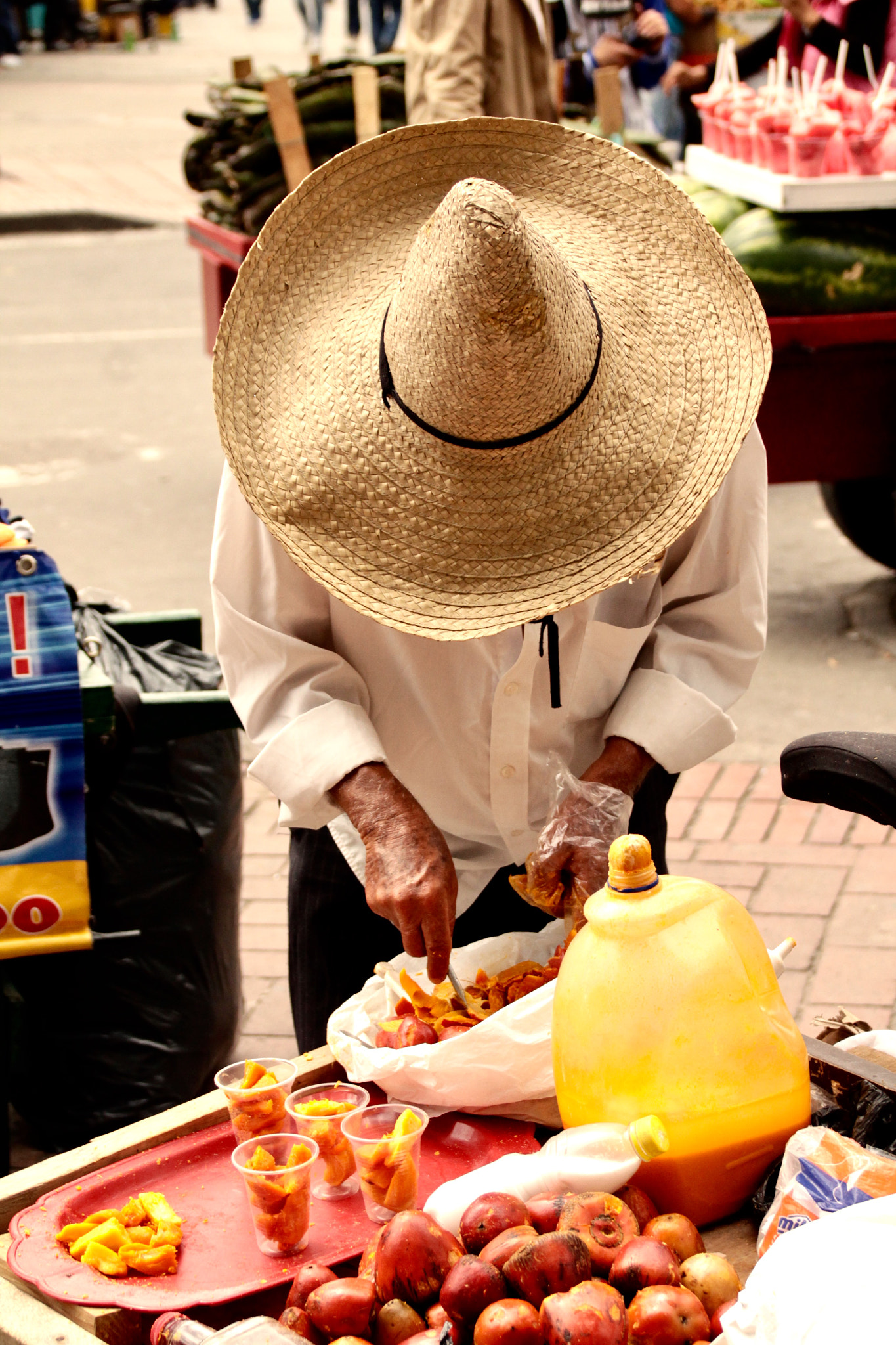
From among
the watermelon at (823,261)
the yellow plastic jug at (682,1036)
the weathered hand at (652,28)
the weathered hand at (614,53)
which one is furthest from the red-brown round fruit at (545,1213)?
the weathered hand at (652,28)

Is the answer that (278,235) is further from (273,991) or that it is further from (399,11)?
(399,11)

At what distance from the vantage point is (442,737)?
1.95 m

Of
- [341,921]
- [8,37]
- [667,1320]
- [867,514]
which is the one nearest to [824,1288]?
[667,1320]

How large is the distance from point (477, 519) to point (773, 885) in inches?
95.1

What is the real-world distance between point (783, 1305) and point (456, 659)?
35.8 inches

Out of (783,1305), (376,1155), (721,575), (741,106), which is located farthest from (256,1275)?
(741,106)

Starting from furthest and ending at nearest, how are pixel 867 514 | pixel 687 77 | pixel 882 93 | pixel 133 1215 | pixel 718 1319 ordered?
1. pixel 687 77
2. pixel 867 514
3. pixel 882 93
4. pixel 133 1215
5. pixel 718 1319

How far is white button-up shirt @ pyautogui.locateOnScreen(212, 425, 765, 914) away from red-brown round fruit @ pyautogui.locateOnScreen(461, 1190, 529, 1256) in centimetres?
56

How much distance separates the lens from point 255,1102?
1.60m

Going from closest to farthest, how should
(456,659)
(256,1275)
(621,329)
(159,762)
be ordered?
(256,1275), (621,329), (456,659), (159,762)

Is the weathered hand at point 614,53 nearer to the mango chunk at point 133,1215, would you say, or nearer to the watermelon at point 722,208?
the watermelon at point 722,208

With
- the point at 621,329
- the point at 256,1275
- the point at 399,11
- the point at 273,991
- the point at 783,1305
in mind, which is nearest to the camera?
the point at 783,1305

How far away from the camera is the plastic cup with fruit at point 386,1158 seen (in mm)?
1490

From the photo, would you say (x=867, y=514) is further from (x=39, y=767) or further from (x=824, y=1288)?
(x=824, y=1288)
